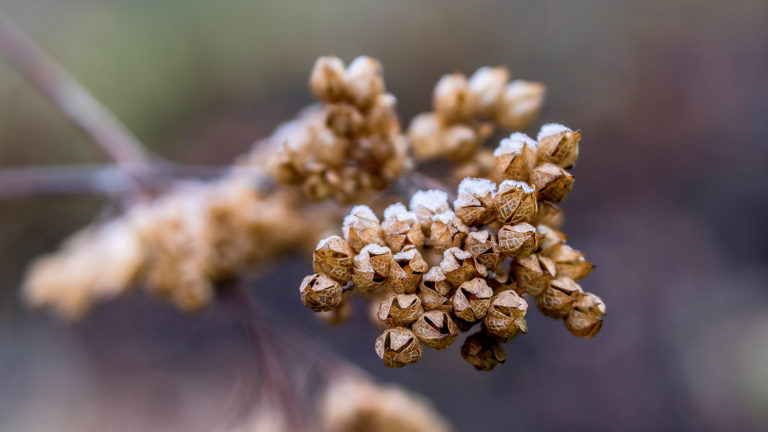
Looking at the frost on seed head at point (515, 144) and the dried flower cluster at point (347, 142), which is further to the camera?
the dried flower cluster at point (347, 142)

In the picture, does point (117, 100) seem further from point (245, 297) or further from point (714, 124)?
point (714, 124)

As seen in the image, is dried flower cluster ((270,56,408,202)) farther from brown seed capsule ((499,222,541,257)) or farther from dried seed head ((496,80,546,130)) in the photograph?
brown seed capsule ((499,222,541,257))

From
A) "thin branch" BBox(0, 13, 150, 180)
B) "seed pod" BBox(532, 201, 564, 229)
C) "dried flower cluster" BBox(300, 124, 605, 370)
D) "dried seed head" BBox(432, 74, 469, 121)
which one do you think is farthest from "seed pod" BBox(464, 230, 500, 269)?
"thin branch" BBox(0, 13, 150, 180)

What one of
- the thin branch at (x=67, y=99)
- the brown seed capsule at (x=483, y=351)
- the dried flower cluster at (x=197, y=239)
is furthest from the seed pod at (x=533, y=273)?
the thin branch at (x=67, y=99)

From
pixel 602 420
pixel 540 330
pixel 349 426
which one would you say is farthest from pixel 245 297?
pixel 602 420

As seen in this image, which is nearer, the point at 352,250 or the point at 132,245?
the point at 352,250

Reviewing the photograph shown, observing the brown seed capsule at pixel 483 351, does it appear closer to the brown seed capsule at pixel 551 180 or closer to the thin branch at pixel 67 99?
the brown seed capsule at pixel 551 180

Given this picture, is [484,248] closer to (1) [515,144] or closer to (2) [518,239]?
(2) [518,239]
